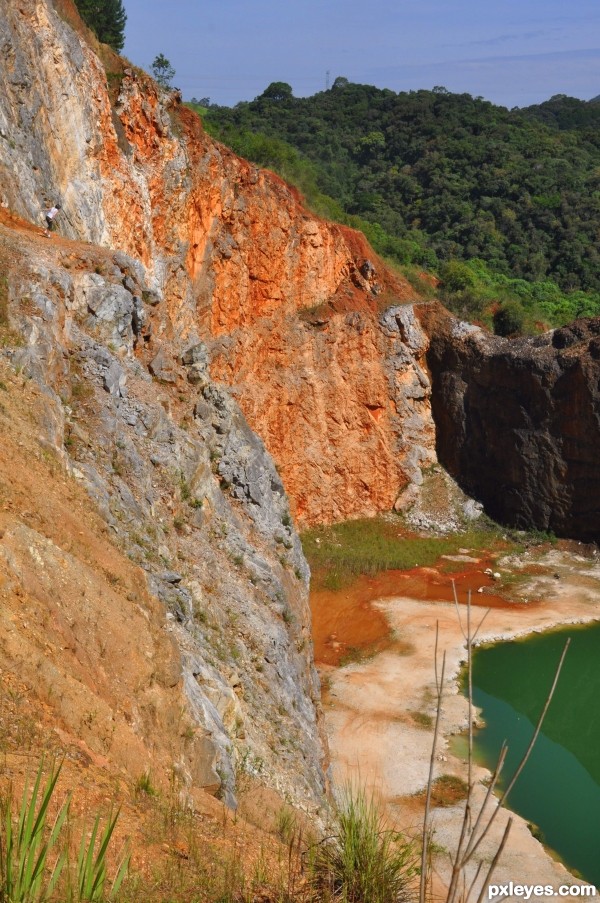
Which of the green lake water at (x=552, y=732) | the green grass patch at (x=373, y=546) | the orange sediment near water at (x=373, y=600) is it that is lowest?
the green lake water at (x=552, y=732)

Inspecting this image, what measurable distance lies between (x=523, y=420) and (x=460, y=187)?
68.9ft

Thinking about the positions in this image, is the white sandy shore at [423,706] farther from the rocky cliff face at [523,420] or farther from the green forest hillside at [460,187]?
the green forest hillside at [460,187]

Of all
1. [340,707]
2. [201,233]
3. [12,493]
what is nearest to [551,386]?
[201,233]

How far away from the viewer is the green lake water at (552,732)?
14133mm

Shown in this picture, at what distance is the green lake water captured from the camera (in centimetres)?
1413

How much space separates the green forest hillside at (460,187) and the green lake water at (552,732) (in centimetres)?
1571

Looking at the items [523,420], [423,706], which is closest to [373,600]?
[423,706]

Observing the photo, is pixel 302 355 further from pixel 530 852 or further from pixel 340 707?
pixel 530 852

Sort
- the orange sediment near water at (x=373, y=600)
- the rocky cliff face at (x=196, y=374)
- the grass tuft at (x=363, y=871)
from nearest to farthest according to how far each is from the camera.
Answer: the grass tuft at (x=363, y=871), the rocky cliff face at (x=196, y=374), the orange sediment near water at (x=373, y=600)

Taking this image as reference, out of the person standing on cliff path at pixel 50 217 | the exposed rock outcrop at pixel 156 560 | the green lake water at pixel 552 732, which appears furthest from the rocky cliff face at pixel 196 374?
the green lake water at pixel 552 732

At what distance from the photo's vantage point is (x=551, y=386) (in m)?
27.5

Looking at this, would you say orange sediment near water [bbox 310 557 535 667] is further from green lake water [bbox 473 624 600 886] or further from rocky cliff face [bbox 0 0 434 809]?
rocky cliff face [bbox 0 0 434 809]

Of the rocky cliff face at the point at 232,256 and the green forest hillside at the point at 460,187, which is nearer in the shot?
the rocky cliff face at the point at 232,256

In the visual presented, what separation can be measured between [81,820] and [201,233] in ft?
70.0
